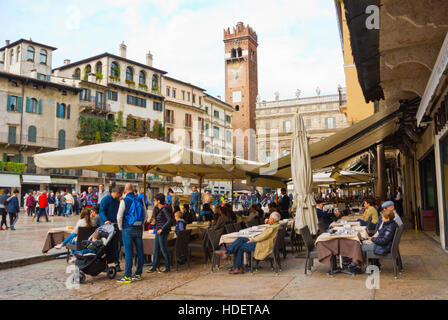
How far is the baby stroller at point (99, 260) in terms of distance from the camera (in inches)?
243

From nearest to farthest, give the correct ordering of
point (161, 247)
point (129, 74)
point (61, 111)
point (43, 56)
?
1. point (161, 247)
2. point (61, 111)
3. point (43, 56)
4. point (129, 74)

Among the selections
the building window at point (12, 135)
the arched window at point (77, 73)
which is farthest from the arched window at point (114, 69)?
the building window at point (12, 135)

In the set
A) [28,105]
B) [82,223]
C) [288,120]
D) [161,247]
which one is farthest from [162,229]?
[288,120]

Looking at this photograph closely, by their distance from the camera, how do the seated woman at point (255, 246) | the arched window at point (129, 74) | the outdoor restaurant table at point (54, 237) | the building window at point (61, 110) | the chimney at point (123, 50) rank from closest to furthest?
the seated woman at point (255, 246) < the outdoor restaurant table at point (54, 237) < the building window at point (61, 110) < the arched window at point (129, 74) < the chimney at point (123, 50)

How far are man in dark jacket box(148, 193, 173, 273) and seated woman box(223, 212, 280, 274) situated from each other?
111 centimetres

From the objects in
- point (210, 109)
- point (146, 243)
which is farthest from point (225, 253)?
point (210, 109)

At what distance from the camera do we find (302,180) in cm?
763

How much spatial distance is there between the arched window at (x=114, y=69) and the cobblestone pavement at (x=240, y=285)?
1455 inches

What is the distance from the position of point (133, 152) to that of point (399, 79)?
19.8 feet

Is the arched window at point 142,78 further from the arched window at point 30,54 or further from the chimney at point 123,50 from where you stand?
the arched window at point 30,54

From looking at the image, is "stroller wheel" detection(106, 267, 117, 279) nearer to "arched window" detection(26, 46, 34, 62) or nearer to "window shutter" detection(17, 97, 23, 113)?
"window shutter" detection(17, 97, 23, 113)

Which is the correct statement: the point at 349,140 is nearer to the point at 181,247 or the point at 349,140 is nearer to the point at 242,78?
the point at 181,247

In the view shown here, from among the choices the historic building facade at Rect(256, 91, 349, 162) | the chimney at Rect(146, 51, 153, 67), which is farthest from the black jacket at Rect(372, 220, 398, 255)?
the historic building facade at Rect(256, 91, 349, 162)

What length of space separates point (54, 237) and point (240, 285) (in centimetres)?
467
